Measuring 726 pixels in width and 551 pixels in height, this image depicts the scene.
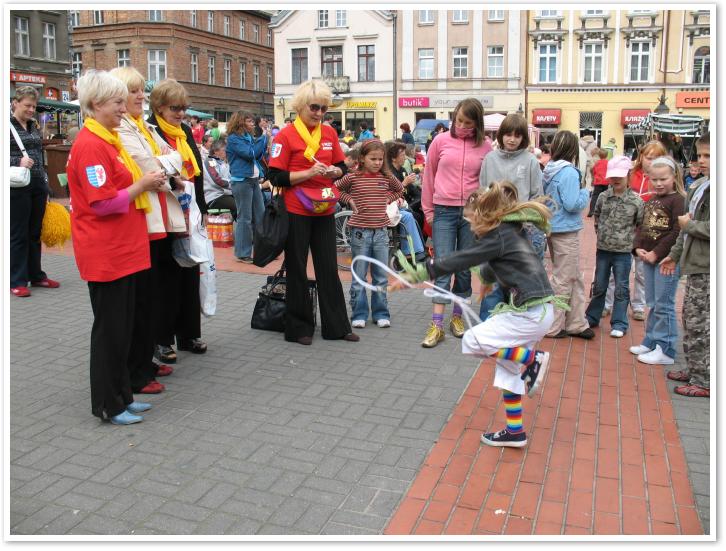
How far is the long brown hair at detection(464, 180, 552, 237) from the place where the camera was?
401cm

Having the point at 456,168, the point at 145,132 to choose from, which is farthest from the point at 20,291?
the point at 456,168

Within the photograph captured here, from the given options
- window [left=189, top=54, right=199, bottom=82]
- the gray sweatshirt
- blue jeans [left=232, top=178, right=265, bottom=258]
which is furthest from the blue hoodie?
window [left=189, top=54, right=199, bottom=82]

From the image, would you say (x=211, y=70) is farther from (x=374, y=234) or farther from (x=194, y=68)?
(x=374, y=234)

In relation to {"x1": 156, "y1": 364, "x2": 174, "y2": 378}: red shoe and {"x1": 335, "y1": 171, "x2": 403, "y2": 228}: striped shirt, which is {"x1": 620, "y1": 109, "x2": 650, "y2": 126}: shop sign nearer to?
{"x1": 335, "y1": 171, "x2": 403, "y2": 228}: striped shirt

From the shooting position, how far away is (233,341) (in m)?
6.21

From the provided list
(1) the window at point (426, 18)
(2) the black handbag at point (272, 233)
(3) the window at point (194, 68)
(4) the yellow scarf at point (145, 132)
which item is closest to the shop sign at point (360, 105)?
(1) the window at point (426, 18)

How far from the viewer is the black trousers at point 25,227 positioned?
7715mm

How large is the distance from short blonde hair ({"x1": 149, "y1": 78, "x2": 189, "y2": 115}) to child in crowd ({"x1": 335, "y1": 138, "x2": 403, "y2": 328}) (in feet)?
6.62

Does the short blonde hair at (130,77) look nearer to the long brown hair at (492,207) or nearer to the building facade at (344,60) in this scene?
the long brown hair at (492,207)

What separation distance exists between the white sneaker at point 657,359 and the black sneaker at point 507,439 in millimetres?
2000

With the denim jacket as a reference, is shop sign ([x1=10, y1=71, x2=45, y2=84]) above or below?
above
